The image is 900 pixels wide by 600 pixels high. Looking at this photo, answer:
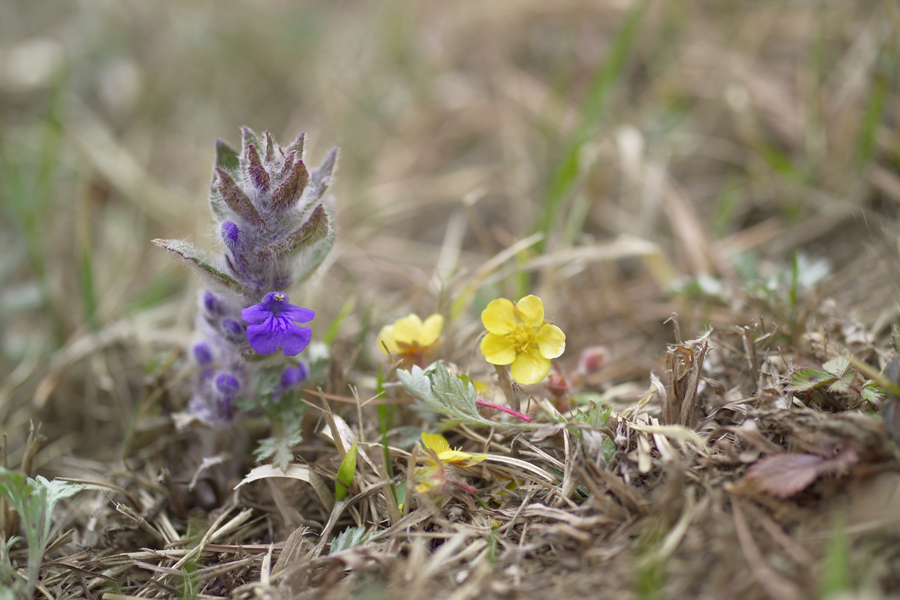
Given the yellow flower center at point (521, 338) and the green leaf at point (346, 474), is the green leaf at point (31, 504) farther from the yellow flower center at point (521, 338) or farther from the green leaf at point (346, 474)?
the yellow flower center at point (521, 338)

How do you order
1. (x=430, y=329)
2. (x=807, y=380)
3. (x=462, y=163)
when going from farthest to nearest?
(x=462, y=163)
(x=430, y=329)
(x=807, y=380)

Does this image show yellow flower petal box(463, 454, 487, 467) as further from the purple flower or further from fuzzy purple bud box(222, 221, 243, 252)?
fuzzy purple bud box(222, 221, 243, 252)

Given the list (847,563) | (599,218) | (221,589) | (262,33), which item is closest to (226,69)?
(262,33)

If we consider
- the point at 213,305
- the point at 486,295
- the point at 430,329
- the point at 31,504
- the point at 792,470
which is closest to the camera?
the point at 792,470

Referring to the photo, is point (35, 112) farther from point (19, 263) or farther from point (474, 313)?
point (474, 313)

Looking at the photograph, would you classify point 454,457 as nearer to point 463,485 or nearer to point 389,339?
point 463,485

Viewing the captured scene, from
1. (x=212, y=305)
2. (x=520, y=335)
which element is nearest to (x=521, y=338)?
(x=520, y=335)
